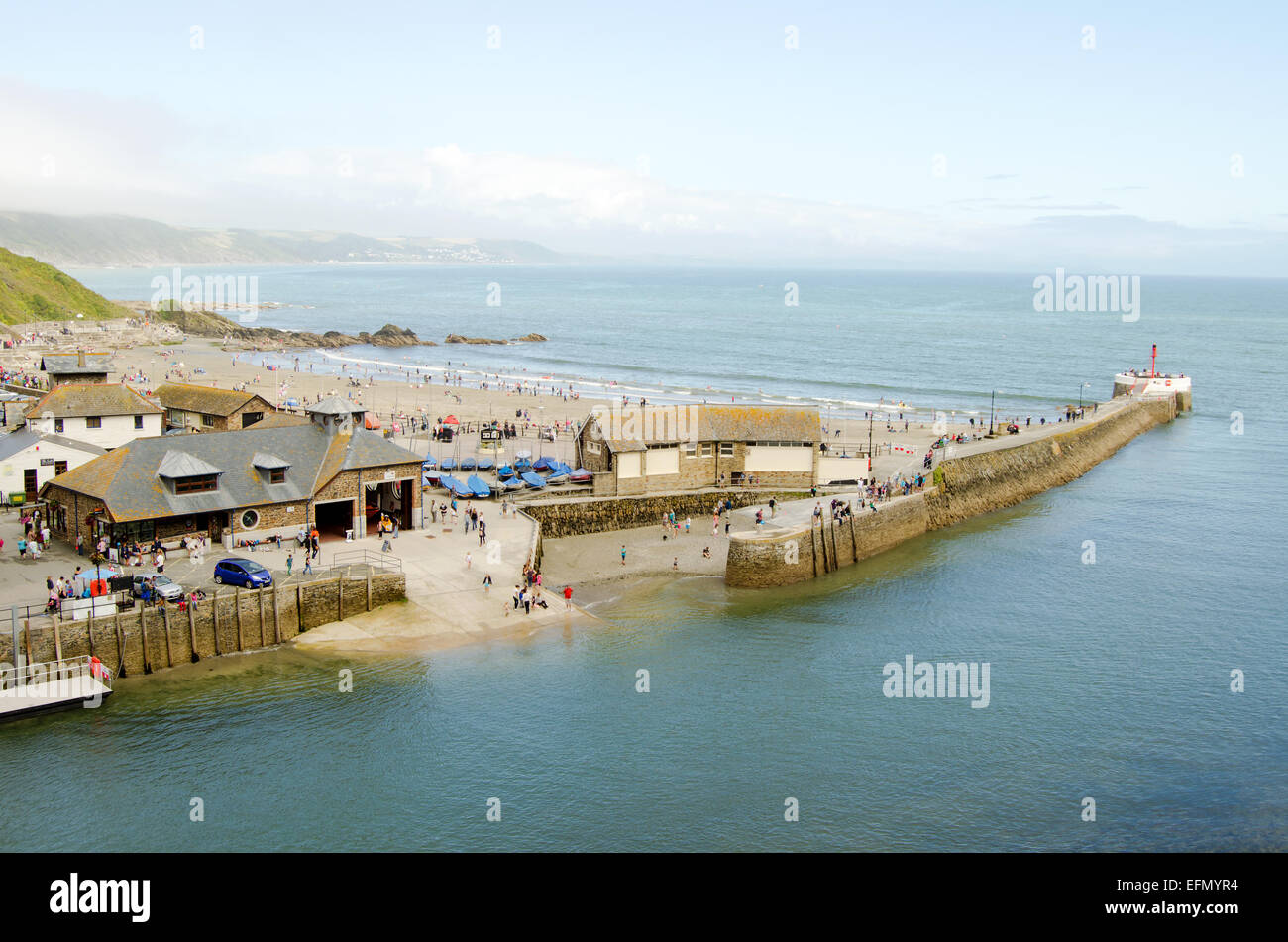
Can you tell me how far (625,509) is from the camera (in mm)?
55375

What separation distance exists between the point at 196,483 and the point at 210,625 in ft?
27.4

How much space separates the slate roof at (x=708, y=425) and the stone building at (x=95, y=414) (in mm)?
24003

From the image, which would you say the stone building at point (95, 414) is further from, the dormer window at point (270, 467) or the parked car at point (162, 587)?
the parked car at point (162, 587)

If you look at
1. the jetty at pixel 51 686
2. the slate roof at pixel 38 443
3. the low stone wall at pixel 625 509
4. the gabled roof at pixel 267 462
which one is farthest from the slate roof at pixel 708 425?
the jetty at pixel 51 686

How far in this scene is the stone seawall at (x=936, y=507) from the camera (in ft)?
160

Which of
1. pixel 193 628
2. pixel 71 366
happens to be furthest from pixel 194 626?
pixel 71 366

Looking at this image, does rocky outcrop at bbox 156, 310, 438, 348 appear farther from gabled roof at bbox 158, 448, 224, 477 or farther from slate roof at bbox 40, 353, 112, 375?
gabled roof at bbox 158, 448, 224, 477

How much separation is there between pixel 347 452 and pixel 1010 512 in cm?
4109

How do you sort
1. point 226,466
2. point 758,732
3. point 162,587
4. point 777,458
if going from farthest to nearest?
point 777,458 → point 226,466 → point 162,587 → point 758,732

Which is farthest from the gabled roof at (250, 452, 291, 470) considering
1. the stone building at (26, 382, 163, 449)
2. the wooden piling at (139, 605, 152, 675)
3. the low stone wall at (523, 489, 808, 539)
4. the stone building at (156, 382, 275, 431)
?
the stone building at (156, 382, 275, 431)

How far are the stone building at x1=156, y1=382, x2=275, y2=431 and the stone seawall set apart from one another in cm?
3013

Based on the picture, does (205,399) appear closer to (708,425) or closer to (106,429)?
(106,429)

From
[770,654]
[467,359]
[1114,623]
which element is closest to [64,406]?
[770,654]

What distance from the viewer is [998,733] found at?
33.8 m
